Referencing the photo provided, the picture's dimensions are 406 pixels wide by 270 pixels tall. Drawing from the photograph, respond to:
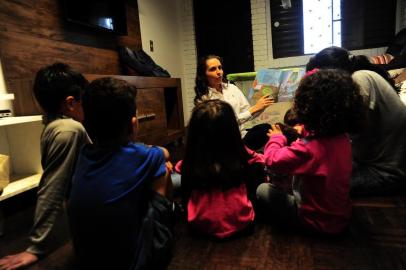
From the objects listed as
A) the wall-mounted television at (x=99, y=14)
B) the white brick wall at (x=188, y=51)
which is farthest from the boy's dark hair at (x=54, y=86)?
the white brick wall at (x=188, y=51)

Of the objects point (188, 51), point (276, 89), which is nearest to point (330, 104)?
point (276, 89)

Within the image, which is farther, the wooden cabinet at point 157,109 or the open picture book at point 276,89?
the wooden cabinet at point 157,109

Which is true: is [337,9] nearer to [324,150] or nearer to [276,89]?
[276,89]

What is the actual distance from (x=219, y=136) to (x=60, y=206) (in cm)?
75

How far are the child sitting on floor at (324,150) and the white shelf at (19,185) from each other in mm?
1320

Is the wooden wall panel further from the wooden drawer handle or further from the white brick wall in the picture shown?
the white brick wall

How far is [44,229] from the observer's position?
128cm

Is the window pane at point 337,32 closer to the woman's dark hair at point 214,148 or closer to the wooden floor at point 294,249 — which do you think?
the wooden floor at point 294,249

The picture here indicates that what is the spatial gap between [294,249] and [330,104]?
61cm

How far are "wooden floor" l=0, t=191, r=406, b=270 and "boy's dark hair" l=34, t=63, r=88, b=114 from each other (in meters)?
0.66

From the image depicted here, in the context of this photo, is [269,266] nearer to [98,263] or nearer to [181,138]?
[98,263]

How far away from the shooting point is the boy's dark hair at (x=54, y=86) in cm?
135

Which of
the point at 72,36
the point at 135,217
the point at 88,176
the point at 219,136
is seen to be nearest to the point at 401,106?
the point at 219,136

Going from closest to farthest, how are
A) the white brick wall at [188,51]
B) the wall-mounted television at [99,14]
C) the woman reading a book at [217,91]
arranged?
1. the woman reading a book at [217,91]
2. the wall-mounted television at [99,14]
3. the white brick wall at [188,51]
